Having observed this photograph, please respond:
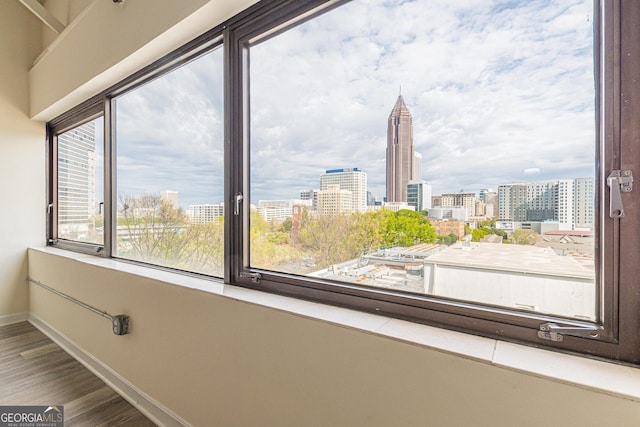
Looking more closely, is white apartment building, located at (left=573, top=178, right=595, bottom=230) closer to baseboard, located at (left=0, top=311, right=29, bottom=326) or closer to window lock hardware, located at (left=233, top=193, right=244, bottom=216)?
window lock hardware, located at (left=233, top=193, right=244, bottom=216)

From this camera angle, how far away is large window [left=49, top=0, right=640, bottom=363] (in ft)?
2.60

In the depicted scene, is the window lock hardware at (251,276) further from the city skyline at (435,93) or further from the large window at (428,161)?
the city skyline at (435,93)

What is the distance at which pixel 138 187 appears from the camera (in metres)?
2.25

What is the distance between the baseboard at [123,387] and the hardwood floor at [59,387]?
0.09ft

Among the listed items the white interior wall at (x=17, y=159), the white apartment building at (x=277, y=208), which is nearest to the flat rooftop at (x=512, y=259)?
the white apartment building at (x=277, y=208)

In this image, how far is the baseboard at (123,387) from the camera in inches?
64.4

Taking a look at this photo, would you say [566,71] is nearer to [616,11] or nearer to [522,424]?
[616,11]

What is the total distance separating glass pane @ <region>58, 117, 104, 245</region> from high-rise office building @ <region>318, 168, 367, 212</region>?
2.17 m

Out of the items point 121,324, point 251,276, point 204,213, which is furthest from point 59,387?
point 251,276

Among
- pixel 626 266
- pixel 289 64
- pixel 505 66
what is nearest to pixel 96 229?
pixel 289 64

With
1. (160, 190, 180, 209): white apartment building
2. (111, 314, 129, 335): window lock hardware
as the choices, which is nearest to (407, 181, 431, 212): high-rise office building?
(160, 190, 180, 209): white apartment building

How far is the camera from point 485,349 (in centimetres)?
83

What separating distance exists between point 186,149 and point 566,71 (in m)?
1.75

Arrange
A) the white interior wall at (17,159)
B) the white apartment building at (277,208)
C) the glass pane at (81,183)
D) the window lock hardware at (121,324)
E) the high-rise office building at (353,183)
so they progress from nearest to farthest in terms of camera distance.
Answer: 1. the high-rise office building at (353,183)
2. the white apartment building at (277,208)
3. the window lock hardware at (121,324)
4. the glass pane at (81,183)
5. the white interior wall at (17,159)
